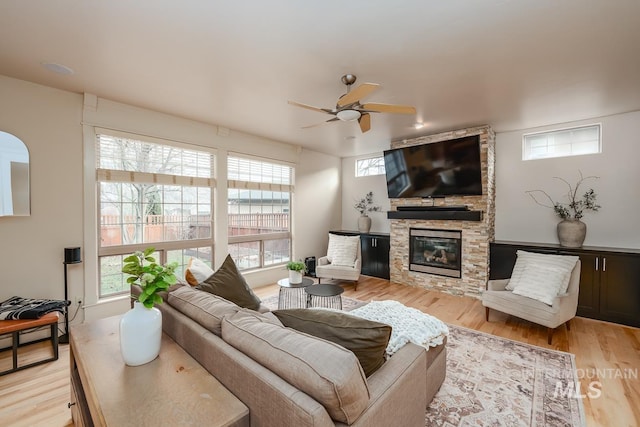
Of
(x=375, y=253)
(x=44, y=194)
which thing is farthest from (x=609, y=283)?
(x=44, y=194)

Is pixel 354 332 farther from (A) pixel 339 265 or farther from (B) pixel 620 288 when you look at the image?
(B) pixel 620 288

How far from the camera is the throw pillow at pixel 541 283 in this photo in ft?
9.95

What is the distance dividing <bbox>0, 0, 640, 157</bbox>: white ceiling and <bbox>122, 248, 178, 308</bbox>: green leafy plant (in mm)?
1657

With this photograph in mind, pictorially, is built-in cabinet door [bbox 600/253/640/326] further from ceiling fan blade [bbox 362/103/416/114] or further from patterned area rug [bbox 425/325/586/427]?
ceiling fan blade [bbox 362/103/416/114]

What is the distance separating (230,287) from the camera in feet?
7.43

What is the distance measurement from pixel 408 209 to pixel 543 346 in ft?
9.29

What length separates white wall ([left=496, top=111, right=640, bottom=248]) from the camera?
144 inches

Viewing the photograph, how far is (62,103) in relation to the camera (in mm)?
3035

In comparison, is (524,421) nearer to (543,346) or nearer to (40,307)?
(543,346)

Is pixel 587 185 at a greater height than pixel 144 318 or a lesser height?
greater

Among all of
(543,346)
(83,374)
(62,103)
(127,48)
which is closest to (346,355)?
(83,374)

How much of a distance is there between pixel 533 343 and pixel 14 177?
562 centimetres

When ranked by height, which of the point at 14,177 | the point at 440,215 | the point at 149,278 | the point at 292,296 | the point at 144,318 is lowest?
the point at 292,296
